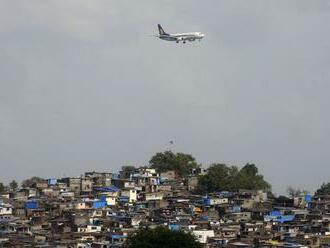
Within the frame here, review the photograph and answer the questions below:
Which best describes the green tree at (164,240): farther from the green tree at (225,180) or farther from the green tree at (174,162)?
the green tree at (174,162)

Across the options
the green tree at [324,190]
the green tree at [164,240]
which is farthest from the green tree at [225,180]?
the green tree at [164,240]

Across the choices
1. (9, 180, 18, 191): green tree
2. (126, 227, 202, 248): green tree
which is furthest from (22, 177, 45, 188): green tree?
(126, 227, 202, 248): green tree

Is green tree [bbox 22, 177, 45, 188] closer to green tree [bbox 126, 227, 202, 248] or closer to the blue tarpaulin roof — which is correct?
the blue tarpaulin roof

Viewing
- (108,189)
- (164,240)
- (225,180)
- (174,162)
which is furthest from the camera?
(174,162)

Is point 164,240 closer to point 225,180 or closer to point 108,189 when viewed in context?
point 108,189

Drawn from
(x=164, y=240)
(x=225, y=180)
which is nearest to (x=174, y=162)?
(x=225, y=180)
